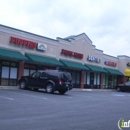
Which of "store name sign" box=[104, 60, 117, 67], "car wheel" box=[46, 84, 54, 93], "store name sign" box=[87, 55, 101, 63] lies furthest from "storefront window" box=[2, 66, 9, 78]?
"store name sign" box=[104, 60, 117, 67]

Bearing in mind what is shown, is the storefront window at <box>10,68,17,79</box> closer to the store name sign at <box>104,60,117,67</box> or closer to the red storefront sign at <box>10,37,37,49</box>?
the red storefront sign at <box>10,37,37,49</box>

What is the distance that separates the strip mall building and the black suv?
9.46 ft

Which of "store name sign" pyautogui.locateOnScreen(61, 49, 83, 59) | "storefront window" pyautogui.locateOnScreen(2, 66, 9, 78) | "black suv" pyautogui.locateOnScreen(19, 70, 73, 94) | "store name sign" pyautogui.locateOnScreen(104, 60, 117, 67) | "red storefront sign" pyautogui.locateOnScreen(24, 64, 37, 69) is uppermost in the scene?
"store name sign" pyautogui.locateOnScreen(61, 49, 83, 59)

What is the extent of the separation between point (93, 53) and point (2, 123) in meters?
29.3

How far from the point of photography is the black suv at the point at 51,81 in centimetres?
1989

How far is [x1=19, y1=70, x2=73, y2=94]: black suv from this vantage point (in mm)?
19891

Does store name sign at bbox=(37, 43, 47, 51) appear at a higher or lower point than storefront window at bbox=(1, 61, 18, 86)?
higher

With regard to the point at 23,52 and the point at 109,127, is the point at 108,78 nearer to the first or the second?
the point at 23,52

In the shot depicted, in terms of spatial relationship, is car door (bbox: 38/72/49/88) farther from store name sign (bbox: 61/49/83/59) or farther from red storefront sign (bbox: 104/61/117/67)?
red storefront sign (bbox: 104/61/117/67)

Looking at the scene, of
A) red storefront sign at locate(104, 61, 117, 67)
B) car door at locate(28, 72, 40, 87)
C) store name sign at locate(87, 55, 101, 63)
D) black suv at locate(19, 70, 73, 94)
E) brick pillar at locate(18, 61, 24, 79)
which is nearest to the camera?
black suv at locate(19, 70, 73, 94)

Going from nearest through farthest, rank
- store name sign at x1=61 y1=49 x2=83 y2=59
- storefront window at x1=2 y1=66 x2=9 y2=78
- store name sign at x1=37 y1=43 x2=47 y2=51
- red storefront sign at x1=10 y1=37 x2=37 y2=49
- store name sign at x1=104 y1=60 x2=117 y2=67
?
storefront window at x1=2 y1=66 x2=9 y2=78 → red storefront sign at x1=10 y1=37 x2=37 y2=49 → store name sign at x1=37 y1=43 x2=47 y2=51 → store name sign at x1=61 y1=49 x2=83 y2=59 → store name sign at x1=104 y1=60 x2=117 y2=67

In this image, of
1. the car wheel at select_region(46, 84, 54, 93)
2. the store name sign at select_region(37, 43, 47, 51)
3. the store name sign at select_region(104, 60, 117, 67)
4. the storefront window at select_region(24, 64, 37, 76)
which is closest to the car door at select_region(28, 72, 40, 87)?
the car wheel at select_region(46, 84, 54, 93)

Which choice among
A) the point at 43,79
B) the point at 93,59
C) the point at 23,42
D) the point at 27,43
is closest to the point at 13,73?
the point at 23,42

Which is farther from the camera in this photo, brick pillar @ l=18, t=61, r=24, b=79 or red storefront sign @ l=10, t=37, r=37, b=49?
brick pillar @ l=18, t=61, r=24, b=79
